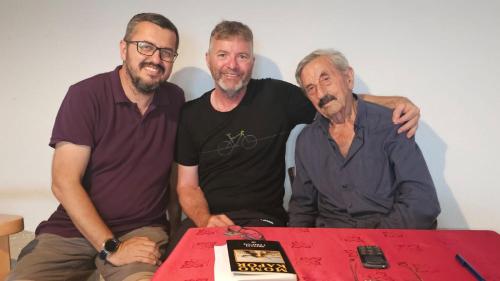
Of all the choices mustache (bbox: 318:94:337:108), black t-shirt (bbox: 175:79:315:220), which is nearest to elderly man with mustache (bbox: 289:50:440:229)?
mustache (bbox: 318:94:337:108)

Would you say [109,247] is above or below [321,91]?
below

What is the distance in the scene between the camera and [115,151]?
1.65 meters

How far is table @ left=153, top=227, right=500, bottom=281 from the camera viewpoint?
37.0 inches

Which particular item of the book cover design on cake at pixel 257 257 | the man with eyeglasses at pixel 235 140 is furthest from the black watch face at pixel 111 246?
the book cover design on cake at pixel 257 257

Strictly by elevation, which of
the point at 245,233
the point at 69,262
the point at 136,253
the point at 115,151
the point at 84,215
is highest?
the point at 115,151

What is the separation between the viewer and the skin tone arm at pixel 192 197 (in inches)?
69.4

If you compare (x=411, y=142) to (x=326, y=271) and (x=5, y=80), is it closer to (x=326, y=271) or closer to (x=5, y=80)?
(x=326, y=271)

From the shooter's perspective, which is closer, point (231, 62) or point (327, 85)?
point (327, 85)

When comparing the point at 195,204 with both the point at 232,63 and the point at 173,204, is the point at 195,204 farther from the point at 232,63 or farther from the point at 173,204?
the point at 232,63

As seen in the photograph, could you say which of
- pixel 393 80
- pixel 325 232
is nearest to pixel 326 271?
pixel 325 232

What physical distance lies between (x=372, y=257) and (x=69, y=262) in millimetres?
1280

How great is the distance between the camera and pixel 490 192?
202cm

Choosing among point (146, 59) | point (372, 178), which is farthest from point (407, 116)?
point (146, 59)

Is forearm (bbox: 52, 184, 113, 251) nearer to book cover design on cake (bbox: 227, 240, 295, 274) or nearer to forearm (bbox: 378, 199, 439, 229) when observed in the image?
book cover design on cake (bbox: 227, 240, 295, 274)
